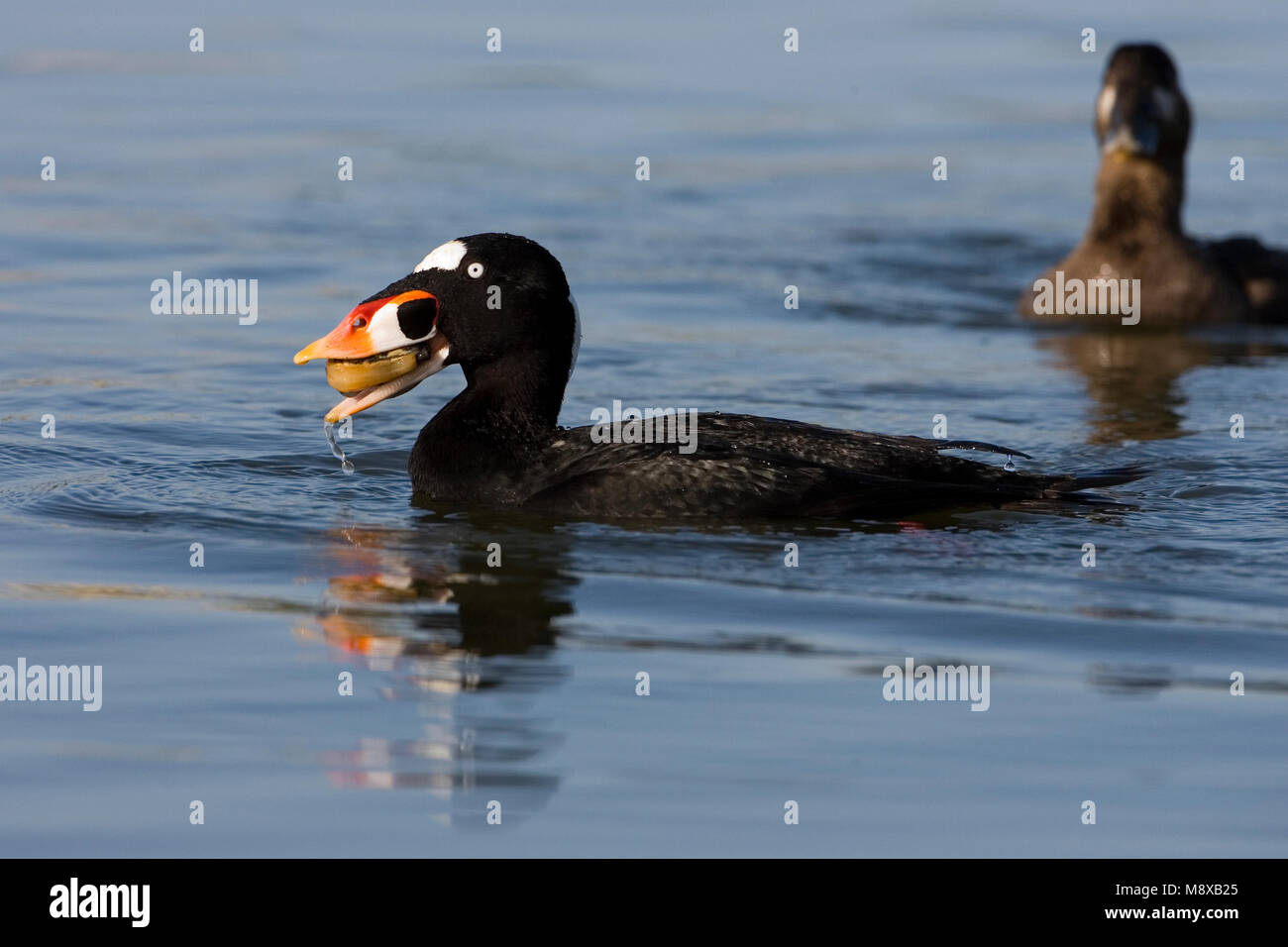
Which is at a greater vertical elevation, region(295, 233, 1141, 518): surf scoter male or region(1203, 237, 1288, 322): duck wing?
region(1203, 237, 1288, 322): duck wing

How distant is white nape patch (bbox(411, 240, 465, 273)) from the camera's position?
9281 mm

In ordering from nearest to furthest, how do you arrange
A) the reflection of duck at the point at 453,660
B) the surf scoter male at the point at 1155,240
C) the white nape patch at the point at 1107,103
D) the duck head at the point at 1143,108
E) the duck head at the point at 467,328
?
the reflection of duck at the point at 453,660 < the duck head at the point at 467,328 < the surf scoter male at the point at 1155,240 < the duck head at the point at 1143,108 < the white nape patch at the point at 1107,103

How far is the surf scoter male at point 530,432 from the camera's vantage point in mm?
8977

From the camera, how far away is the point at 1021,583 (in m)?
8.23

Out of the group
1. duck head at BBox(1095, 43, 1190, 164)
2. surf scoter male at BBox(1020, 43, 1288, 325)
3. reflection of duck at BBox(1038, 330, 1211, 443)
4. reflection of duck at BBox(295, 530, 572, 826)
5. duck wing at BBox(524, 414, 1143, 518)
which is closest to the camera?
reflection of duck at BBox(295, 530, 572, 826)

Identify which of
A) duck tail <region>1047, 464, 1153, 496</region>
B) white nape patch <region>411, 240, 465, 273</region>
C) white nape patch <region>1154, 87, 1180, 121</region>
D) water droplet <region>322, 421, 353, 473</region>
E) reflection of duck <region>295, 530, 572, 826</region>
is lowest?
reflection of duck <region>295, 530, 572, 826</region>

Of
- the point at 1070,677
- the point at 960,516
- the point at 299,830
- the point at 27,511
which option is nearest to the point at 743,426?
the point at 960,516

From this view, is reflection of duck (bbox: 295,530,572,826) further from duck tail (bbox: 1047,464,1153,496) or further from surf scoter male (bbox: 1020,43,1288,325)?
surf scoter male (bbox: 1020,43,1288,325)

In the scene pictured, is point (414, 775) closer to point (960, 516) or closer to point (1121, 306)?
point (960, 516)

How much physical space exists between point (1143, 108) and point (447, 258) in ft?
25.4

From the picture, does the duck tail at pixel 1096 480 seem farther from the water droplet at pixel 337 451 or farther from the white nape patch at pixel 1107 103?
the white nape patch at pixel 1107 103

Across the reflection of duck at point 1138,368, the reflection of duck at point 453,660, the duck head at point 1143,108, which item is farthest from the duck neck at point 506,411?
the duck head at point 1143,108

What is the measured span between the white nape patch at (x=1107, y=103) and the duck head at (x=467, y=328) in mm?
7398

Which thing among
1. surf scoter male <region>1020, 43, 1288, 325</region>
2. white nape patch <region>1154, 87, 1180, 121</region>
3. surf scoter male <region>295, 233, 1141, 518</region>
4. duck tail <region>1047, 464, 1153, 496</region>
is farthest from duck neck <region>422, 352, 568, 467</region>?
white nape patch <region>1154, 87, 1180, 121</region>
